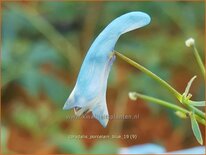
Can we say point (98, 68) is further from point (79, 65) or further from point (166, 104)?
point (79, 65)

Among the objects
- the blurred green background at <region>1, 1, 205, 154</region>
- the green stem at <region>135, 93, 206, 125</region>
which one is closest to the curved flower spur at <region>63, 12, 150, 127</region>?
the green stem at <region>135, 93, 206, 125</region>

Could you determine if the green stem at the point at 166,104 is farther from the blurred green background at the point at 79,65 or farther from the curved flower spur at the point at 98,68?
the blurred green background at the point at 79,65

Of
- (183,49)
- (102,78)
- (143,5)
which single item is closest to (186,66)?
(183,49)

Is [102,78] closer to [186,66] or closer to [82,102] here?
[82,102]

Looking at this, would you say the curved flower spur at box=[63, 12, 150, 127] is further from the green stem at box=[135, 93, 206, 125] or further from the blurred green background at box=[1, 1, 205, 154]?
the blurred green background at box=[1, 1, 205, 154]

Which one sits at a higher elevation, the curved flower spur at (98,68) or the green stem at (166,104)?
the curved flower spur at (98,68)

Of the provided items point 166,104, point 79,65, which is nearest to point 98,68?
point 166,104

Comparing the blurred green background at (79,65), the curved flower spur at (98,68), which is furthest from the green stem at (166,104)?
the blurred green background at (79,65)
